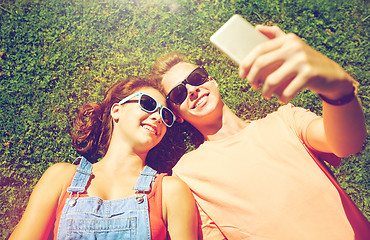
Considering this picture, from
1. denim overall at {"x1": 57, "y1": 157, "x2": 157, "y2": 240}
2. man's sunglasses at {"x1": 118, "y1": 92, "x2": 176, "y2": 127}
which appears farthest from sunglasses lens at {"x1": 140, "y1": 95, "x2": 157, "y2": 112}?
denim overall at {"x1": 57, "y1": 157, "x2": 157, "y2": 240}

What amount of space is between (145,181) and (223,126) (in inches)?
45.3

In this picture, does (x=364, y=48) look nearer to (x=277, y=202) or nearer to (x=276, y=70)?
(x=277, y=202)

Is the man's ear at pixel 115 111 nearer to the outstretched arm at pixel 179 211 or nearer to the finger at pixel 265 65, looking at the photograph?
the outstretched arm at pixel 179 211

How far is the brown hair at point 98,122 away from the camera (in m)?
3.35

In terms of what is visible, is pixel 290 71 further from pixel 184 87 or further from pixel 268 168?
pixel 184 87

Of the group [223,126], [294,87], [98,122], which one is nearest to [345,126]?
[294,87]

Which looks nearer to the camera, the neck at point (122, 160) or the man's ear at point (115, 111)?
the neck at point (122, 160)

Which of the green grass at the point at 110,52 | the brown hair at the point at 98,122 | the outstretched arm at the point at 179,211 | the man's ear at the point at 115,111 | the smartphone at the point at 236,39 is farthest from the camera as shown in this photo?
the green grass at the point at 110,52

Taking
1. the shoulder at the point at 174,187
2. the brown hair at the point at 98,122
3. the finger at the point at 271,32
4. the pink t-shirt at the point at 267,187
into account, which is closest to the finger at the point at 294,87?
the finger at the point at 271,32

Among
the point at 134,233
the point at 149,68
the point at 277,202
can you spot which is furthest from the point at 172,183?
the point at 149,68

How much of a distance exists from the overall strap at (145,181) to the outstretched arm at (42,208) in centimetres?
75

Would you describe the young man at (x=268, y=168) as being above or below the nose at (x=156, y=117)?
below

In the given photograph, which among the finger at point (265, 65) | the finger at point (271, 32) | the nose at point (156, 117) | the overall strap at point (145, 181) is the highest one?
the finger at point (271, 32)

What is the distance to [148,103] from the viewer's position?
119 inches
